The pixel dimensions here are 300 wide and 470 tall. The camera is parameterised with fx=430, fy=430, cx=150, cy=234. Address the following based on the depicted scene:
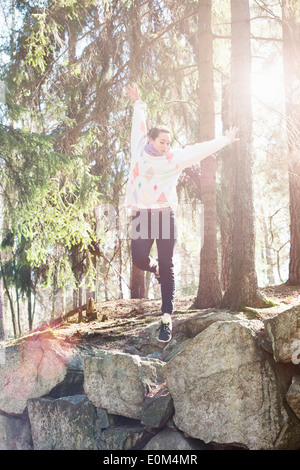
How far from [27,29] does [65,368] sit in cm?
513

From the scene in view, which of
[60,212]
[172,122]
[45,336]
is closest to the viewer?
[45,336]

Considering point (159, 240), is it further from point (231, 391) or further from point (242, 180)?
point (242, 180)

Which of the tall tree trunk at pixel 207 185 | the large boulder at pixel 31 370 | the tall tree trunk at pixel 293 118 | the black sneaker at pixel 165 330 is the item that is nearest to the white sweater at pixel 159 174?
the black sneaker at pixel 165 330

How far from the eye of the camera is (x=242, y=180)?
5.86 meters

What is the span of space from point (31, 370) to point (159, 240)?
7.75 feet

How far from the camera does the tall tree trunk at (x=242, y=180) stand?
5.80m

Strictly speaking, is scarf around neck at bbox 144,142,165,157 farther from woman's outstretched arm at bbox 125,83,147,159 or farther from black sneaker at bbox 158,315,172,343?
black sneaker at bbox 158,315,172,343

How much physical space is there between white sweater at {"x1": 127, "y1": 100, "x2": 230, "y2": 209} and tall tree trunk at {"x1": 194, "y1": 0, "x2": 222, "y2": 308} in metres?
2.58

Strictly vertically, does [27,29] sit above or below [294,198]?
above

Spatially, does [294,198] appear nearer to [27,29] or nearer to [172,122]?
[172,122]

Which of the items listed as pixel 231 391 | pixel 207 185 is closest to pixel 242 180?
pixel 207 185

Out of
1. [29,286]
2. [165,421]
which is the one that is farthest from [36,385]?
[29,286]

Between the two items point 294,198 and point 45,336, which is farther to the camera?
point 294,198
